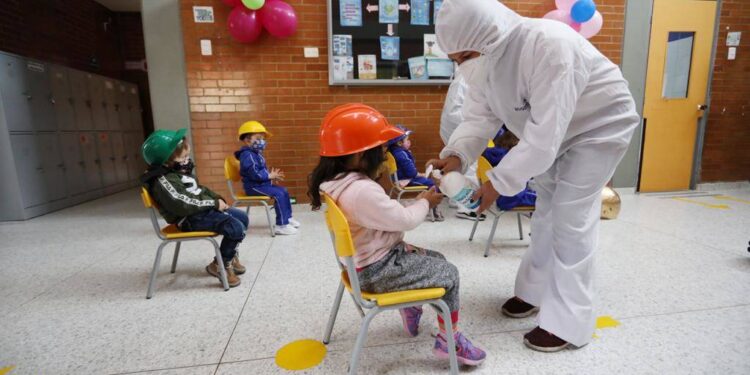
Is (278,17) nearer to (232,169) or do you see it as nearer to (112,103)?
(232,169)

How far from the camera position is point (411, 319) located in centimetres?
166

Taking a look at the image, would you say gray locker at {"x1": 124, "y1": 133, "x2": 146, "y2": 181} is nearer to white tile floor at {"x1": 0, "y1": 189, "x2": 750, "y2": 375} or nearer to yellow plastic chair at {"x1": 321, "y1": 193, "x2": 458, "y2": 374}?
white tile floor at {"x1": 0, "y1": 189, "x2": 750, "y2": 375}

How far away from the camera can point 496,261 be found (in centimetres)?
259

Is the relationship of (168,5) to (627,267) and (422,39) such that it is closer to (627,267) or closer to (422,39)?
(422,39)

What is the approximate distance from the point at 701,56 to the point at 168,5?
636 centimetres

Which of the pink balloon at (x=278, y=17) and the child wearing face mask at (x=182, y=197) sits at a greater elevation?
the pink balloon at (x=278, y=17)

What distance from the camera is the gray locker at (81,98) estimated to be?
495cm

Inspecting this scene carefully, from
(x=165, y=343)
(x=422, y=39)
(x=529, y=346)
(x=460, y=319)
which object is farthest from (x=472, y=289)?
(x=422, y=39)

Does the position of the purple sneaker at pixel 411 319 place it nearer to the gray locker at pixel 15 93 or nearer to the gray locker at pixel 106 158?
the gray locker at pixel 15 93

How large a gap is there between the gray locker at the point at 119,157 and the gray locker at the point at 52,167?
1242 mm

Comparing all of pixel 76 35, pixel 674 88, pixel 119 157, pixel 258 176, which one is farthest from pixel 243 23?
pixel 674 88

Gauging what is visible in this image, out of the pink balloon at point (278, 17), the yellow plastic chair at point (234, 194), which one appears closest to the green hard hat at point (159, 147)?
the yellow plastic chair at point (234, 194)

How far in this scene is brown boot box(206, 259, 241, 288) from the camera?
229 cm

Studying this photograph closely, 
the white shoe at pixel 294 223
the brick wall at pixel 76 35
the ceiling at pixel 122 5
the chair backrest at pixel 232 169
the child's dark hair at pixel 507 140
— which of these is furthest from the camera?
the ceiling at pixel 122 5
